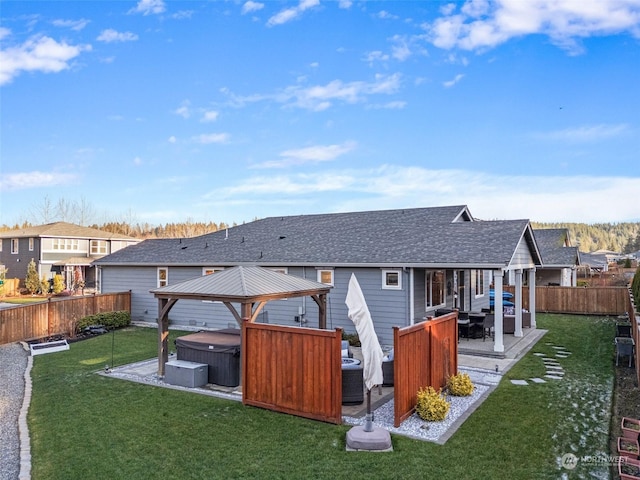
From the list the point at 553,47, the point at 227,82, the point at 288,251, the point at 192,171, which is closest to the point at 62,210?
the point at 192,171

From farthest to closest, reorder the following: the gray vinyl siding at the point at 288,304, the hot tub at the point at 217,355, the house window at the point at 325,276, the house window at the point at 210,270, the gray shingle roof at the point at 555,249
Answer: the gray shingle roof at the point at 555,249, the house window at the point at 210,270, the house window at the point at 325,276, the gray vinyl siding at the point at 288,304, the hot tub at the point at 217,355

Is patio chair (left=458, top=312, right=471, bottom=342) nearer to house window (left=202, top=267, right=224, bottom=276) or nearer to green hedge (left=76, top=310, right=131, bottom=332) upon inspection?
house window (left=202, top=267, right=224, bottom=276)

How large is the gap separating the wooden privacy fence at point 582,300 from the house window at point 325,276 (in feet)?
37.8

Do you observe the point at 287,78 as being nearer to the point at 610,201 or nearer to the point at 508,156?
the point at 508,156

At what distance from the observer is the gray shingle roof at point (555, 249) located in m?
26.4

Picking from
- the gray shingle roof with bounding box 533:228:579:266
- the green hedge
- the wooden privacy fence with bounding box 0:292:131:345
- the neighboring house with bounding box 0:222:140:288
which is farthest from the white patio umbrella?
the neighboring house with bounding box 0:222:140:288

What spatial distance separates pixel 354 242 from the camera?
15188mm

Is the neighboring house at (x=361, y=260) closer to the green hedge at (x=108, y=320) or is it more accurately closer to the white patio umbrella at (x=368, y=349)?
the green hedge at (x=108, y=320)

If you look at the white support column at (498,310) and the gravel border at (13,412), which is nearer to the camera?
the gravel border at (13,412)

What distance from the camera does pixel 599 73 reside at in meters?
15.8

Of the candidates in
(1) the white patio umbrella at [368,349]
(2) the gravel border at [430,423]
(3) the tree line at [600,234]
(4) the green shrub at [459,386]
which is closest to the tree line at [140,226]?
(3) the tree line at [600,234]

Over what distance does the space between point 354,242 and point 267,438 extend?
9.64 m

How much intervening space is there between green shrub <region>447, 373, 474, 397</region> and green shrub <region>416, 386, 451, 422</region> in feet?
3.94

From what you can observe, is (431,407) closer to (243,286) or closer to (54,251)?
(243,286)
